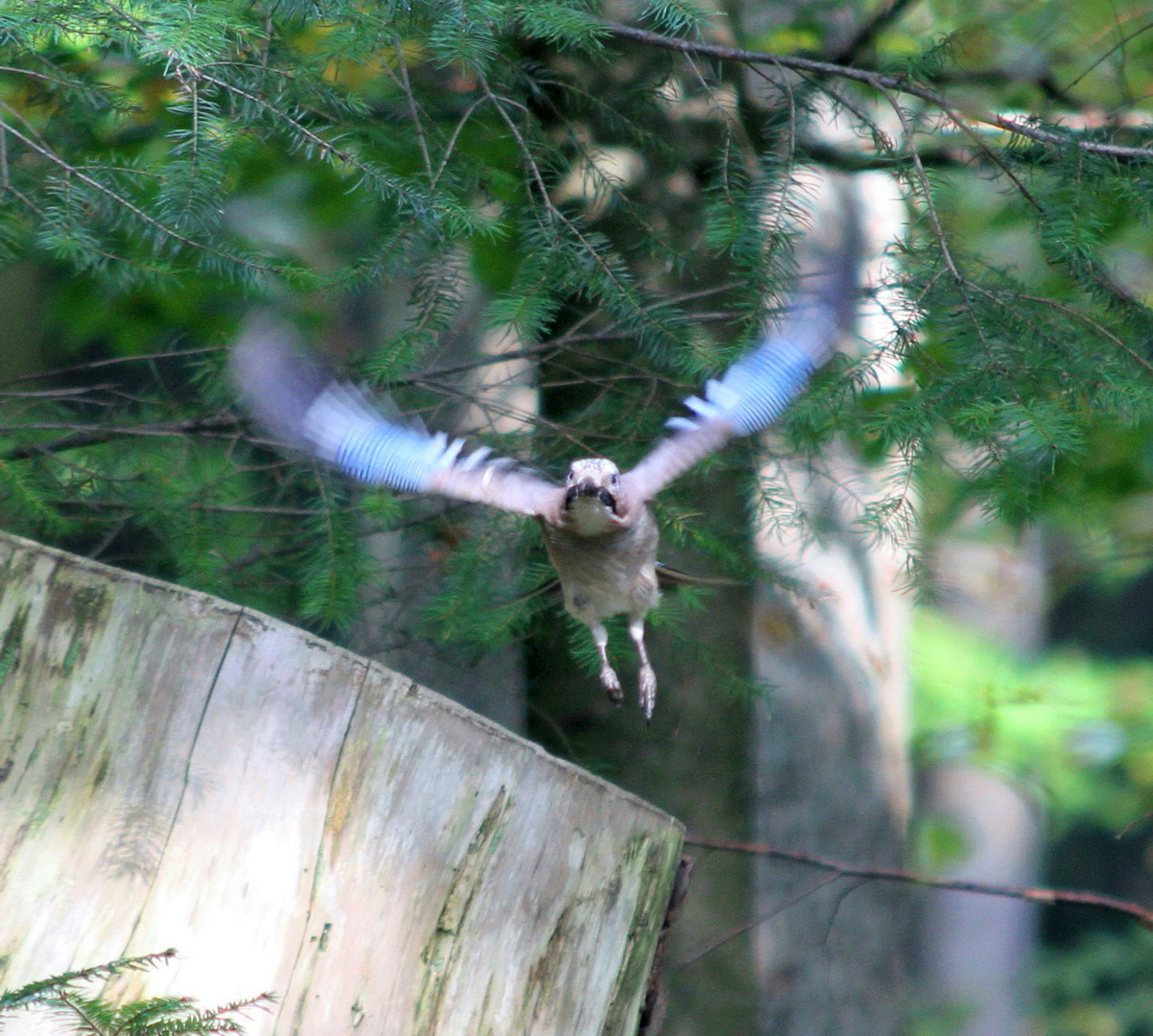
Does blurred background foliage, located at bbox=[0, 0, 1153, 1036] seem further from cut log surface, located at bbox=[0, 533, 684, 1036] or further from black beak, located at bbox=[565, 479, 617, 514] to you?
cut log surface, located at bbox=[0, 533, 684, 1036]

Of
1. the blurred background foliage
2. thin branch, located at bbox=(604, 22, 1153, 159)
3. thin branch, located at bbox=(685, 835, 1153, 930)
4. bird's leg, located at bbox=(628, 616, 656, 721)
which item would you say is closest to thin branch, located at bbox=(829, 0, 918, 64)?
the blurred background foliage

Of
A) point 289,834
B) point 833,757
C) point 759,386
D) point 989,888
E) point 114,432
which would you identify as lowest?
point 289,834

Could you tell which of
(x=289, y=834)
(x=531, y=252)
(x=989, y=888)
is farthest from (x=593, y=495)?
(x=989, y=888)

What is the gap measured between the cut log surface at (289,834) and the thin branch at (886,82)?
1401 millimetres

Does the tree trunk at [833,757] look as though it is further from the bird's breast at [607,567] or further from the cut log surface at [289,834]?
the cut log surface at [289,834]

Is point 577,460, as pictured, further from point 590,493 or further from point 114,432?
point 114,432

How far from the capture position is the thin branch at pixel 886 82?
2162 mm

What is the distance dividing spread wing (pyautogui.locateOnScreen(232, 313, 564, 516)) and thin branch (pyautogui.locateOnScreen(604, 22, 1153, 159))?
96 cm

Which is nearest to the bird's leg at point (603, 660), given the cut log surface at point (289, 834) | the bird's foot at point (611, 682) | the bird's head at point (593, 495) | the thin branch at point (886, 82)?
the bird's foot at point (611, 682)

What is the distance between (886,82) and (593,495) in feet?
3.59

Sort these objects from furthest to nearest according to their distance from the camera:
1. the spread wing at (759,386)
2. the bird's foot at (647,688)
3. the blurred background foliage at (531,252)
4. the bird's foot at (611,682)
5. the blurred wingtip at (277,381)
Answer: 1. the bird's foot at (647,688)
2. the bird's foot at (611,682)
3. the spread wing at (759,386)
4. the blurred wingtip at (277,381)
5. the blurred background foliage at (531,252)

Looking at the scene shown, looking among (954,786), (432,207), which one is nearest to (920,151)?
(432,207)

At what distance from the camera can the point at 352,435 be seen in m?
2.34

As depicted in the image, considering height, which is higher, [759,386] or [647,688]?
[759,386]
